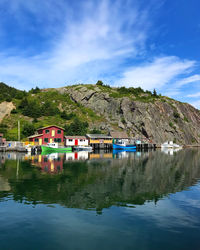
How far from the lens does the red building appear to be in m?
86.0

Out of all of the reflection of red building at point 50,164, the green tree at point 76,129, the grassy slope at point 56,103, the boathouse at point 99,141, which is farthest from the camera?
the grassy slope at point 56,103

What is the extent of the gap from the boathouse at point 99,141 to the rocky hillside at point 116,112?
45.9 feet

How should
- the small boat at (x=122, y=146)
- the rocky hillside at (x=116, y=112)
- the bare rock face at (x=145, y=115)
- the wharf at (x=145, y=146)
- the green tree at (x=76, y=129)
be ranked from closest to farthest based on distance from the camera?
the small boat at (x=122, y=146)
the green tree at (x=76, y=129)
the wharf at (x=145, y=146)
the rocky hillside at (x=116, y=112)
the bare rock face at (x=145, y=115)

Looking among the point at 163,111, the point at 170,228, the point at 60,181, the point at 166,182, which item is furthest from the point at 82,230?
the point at 163,111

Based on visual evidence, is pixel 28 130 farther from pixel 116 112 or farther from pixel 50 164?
pixel 116 112

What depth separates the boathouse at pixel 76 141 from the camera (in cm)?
8994

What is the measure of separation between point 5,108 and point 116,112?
207 feet

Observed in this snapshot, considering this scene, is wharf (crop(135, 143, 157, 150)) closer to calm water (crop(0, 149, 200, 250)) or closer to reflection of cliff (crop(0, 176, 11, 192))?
calm water (crop(0, 149, 200, 250))

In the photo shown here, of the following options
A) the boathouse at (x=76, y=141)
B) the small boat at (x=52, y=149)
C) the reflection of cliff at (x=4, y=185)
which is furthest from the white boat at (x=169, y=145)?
the reflection of cliff at (x=4, y=185)

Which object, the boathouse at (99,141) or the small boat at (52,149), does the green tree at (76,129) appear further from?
the small boat at (52,149)

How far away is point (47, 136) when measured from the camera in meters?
87.6

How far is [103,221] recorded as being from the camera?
47.8ft

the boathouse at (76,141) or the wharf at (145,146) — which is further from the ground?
the boathouse at (76,141)

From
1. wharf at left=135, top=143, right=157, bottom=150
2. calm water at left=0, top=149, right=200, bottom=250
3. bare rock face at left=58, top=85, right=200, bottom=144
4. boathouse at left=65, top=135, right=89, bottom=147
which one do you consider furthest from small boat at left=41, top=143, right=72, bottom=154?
calm water at left=0, top=149, right=200, bottom=250
